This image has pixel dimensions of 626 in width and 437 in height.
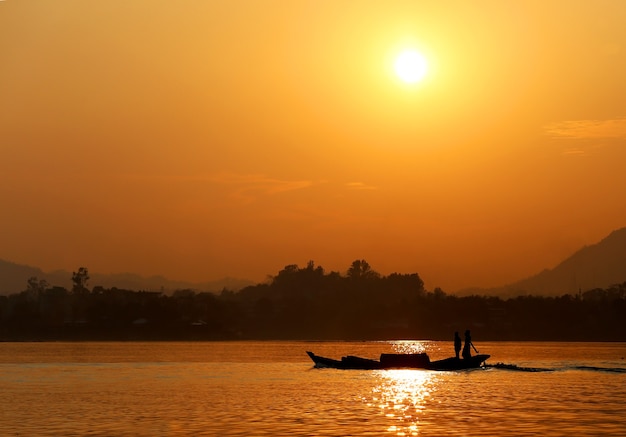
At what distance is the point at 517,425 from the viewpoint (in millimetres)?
55969

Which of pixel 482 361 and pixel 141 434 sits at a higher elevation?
pixel 482 361

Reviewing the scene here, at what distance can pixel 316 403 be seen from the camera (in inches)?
2680

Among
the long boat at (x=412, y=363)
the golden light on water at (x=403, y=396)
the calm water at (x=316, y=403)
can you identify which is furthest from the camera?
the long boat at (x=412, y=363)

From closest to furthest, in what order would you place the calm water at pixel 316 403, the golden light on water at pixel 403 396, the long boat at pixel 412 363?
the calm water at pixel 316 403 < the golden light on water at pixel 403 396 < the long boat at pixel 412 363

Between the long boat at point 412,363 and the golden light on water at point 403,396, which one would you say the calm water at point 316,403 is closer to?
the golden light on water at point 403,396

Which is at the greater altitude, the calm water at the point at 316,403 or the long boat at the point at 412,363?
the long boat at the point at 412,363

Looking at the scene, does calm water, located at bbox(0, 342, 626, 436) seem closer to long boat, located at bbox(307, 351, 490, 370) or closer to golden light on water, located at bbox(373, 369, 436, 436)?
golden light on water, located at bbox(373, 369, 436, 436)

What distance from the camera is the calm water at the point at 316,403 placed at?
55.0 metres

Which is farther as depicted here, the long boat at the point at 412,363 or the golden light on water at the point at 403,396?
the long boat at the point at 412,363

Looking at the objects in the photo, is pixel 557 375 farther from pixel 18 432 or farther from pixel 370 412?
pixel 18 432

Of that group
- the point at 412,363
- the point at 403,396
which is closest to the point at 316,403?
the point at 403,396

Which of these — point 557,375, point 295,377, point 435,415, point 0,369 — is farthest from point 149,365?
point 435,415

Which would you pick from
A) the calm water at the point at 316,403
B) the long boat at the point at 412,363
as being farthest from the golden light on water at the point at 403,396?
the long boat at the point at 412,363

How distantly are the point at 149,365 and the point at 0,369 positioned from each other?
1777 cm
